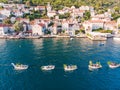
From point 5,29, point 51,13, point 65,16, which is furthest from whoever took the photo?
point 65,16

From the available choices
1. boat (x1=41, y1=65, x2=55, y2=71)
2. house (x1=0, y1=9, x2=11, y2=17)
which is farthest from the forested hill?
boat (x1=41, y1=65, x2=55, y2=71)

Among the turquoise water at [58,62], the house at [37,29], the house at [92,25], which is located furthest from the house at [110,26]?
the house at [37,29]

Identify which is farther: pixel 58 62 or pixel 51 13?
pixel 51 13

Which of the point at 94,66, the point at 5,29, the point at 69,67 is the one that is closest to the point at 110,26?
the point at 5,29

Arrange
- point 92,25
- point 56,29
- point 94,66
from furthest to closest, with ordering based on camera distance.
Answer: point 92,25
point 56,29
point 94,66

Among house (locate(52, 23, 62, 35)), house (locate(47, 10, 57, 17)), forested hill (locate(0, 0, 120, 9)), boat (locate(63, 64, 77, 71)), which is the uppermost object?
forested hill (locate(0, 0, 120, 9))

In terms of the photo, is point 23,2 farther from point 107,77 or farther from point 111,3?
point 107,77

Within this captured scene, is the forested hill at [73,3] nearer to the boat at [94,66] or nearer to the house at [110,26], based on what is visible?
the house at [110,26]

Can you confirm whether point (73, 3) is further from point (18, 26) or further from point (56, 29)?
point (18, 26)

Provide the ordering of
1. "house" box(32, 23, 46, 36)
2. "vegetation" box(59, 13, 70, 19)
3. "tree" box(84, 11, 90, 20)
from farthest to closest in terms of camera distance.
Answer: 1. "tree" box(84, 11, 90, 20)
2. "vegetation" box(59, 13, 70, 19)
3. "house" box(32, 23, 46, 36)

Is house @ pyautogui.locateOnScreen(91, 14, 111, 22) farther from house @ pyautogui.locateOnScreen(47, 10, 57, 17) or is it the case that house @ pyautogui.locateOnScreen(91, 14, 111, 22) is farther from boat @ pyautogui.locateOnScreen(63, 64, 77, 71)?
boat @ pyautogui.locateOnScreen(63, 64, 77, 71)
